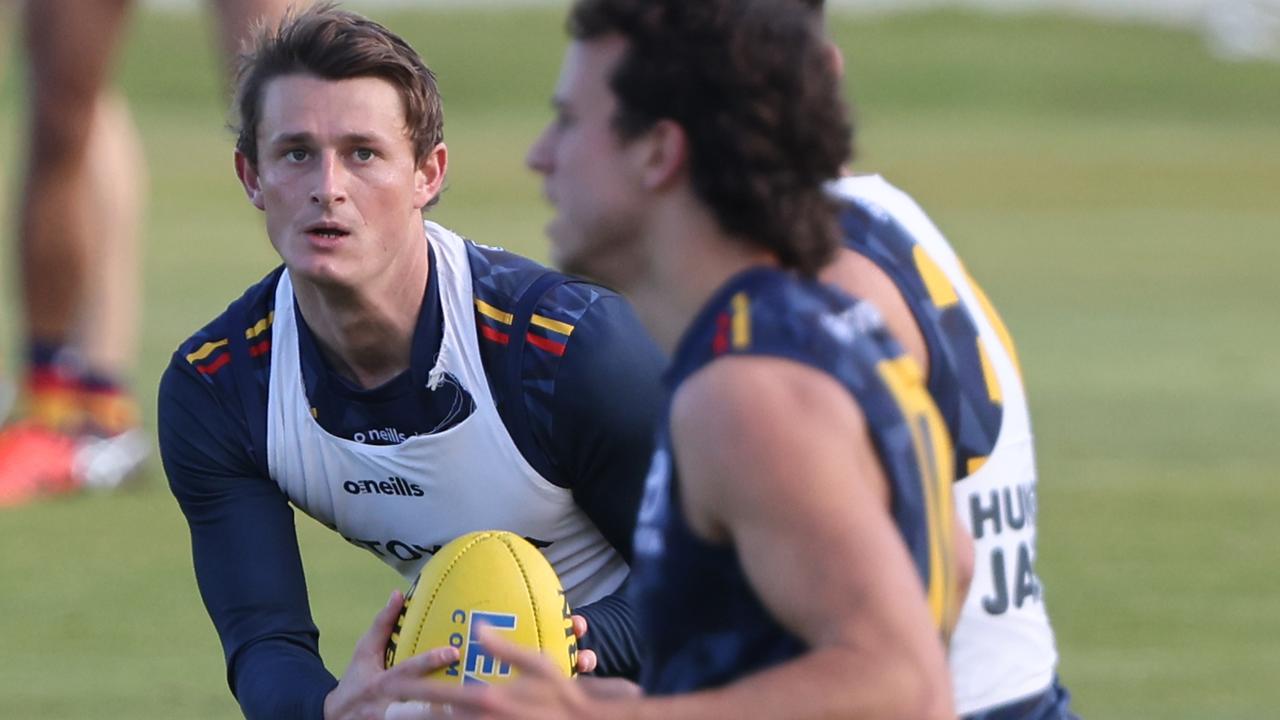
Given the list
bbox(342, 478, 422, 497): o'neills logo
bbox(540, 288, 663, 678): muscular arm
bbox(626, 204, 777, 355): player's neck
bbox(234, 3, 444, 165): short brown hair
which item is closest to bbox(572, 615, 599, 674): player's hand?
bbox(540, 288, 663, 678): muscular arm

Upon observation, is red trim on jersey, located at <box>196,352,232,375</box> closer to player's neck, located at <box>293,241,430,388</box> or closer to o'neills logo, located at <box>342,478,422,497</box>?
player's neck, located at <box>293,241,430,388</box>

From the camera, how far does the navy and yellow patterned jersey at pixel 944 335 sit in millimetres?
3506

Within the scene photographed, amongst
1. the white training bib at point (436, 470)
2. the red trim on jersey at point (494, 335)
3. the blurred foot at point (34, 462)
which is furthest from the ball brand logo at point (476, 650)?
the blurred foot at point (34, 462)

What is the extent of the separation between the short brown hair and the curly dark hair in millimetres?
1765

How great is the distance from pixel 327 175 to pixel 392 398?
1.65 feet

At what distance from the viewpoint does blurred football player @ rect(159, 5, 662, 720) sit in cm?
466

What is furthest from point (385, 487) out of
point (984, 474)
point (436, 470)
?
point (984, 474)

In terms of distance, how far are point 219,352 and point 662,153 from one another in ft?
7.01

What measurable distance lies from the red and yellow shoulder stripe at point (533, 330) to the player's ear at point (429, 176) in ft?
0.92

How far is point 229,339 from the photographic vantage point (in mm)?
4910

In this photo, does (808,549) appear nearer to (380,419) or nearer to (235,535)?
(380,419)

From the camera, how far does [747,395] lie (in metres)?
2.78

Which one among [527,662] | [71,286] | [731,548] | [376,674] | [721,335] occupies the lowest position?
[376,674]

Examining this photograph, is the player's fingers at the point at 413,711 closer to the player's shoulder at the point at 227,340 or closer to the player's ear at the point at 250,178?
the player's shoulder at the point at 227,340
